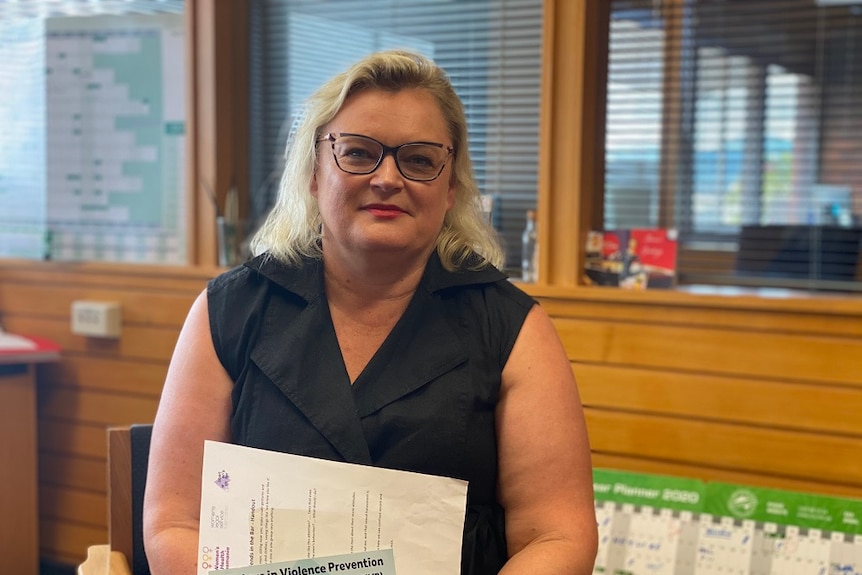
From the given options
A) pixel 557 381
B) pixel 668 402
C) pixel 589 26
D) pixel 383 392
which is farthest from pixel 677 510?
pixel 589 26

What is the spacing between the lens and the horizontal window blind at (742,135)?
2822 millimetres

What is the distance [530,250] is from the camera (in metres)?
2.55

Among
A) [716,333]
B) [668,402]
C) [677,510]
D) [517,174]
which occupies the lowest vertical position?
[677,510]

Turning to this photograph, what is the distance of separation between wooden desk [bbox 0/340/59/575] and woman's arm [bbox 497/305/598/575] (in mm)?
1985

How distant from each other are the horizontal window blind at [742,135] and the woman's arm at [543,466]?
4.40 ft

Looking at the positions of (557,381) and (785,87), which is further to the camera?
(785,87)

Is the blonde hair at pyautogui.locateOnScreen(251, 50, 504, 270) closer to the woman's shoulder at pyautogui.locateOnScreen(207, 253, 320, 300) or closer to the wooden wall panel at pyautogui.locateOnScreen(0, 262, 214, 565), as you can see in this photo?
the woman's shoulder at pyautogui.locateOnScreen(207, 253, 320, 300)

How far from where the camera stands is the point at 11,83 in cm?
330

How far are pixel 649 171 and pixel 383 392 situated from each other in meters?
1.74

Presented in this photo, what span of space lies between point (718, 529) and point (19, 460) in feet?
6.91

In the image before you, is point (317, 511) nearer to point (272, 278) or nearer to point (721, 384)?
point (272, 278)

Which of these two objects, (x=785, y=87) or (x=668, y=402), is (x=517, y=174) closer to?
(x=668, y=402)

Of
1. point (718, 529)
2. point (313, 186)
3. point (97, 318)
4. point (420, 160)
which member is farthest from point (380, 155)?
point (97, 318)

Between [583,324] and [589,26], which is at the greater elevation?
[589,26]
